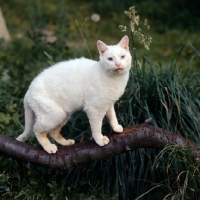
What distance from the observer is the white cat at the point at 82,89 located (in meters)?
3.46

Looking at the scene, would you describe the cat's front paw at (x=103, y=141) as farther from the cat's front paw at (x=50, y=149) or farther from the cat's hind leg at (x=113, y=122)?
the cat's front paw at (x=50, y=149)

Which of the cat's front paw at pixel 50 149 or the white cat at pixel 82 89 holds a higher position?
the white cat at pixel 82 89

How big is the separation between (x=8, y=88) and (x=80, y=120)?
1.09 m

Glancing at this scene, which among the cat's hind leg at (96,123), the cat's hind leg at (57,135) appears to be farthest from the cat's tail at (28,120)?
the cat's hind leg at (96,123)

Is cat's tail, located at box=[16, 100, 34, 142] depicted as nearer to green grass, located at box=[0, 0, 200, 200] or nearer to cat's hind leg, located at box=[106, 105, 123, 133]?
green grass, located at box=[0, 0, 200, 200]

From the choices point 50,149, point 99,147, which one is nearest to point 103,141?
point 99,147

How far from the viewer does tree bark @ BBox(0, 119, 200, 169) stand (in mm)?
3615

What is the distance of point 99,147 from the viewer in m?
3.66

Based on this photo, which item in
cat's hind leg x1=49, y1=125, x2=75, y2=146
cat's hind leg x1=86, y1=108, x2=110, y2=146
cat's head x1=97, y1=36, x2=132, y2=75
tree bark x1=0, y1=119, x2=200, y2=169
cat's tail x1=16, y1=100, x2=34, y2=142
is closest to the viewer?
cat's head x1=97, y1=36, x2=132, y2=75

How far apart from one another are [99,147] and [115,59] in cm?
73

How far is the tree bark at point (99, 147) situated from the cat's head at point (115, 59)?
0.51m

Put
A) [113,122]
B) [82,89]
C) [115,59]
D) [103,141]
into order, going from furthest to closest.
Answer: [113,122] → [103,141] → [82,89] → [115,59]

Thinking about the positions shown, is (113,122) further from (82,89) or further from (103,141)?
(82,89)

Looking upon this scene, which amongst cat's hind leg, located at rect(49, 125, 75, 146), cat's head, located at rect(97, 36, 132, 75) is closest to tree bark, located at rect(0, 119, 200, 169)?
cat's hind leg, located at rect(49, 125, 75, 146)
